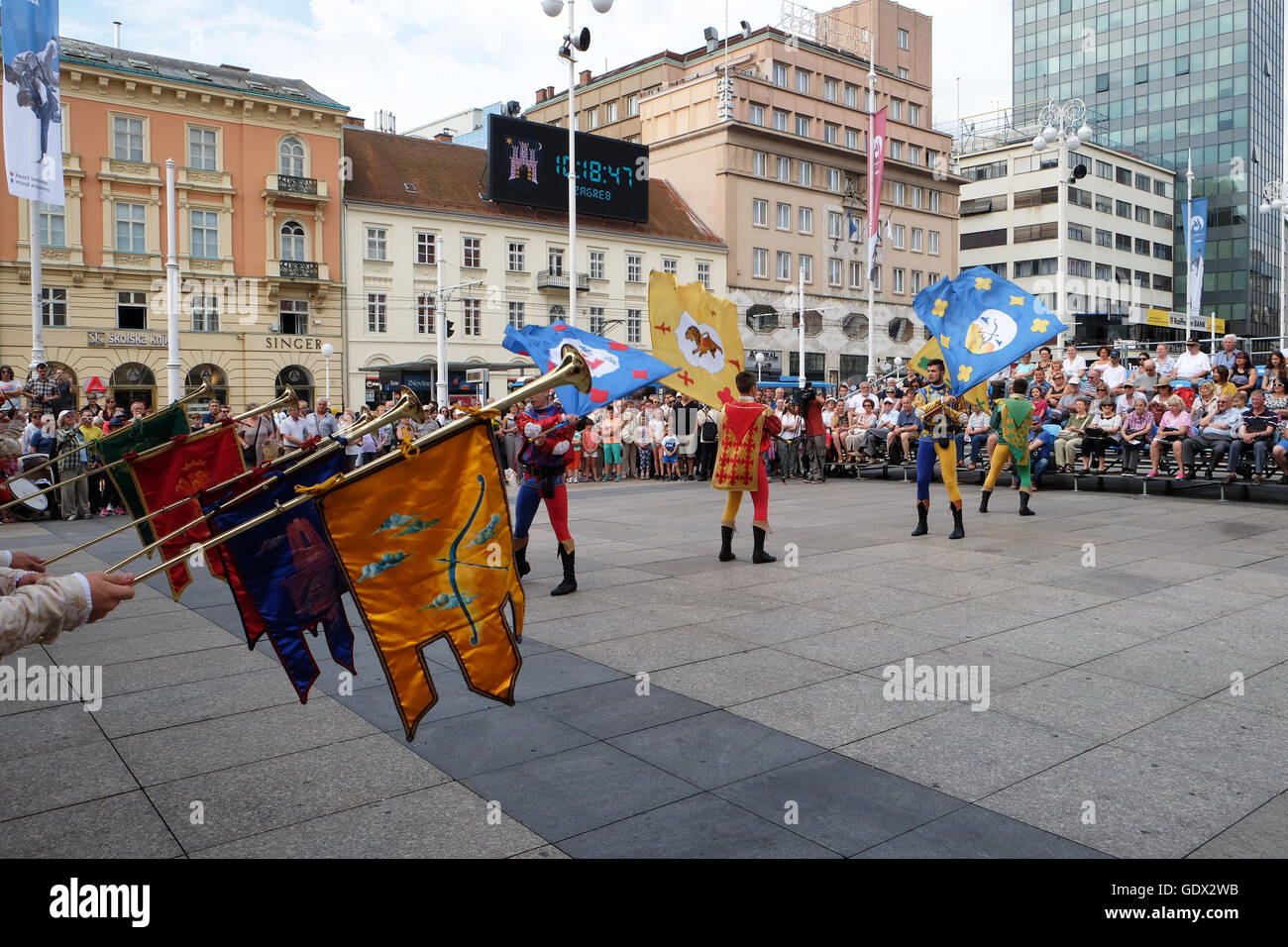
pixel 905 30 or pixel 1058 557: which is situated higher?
pixel 905 30

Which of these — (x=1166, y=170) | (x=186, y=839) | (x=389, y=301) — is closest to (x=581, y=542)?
(x=186, y=839)

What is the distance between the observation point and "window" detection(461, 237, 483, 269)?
168 feet

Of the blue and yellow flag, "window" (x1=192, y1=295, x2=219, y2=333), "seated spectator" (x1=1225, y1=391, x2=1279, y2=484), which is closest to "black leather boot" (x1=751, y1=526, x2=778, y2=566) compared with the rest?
the blue and yellow flag

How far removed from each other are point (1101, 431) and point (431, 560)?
16.8m

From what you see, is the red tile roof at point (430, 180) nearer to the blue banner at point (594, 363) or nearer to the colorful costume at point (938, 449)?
the colorful costume at point (938, 449)

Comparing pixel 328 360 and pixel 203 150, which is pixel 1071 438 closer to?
pixel 328 360

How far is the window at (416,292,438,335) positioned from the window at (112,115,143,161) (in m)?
13.5

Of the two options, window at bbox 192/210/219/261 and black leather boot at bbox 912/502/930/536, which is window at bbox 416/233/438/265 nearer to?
window at bbox 192/210/219/261

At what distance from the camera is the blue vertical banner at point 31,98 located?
58.7 feet

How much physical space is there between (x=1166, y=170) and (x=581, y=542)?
321 feet

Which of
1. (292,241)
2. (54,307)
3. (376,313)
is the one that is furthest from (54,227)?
(376,313)

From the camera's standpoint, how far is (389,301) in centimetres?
4881
